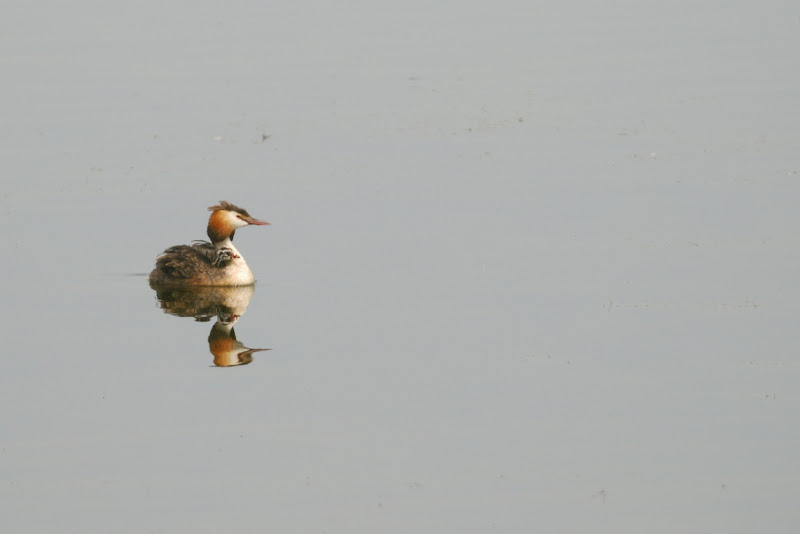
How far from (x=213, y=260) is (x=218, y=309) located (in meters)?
1.12

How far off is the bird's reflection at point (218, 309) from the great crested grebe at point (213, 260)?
11 cm

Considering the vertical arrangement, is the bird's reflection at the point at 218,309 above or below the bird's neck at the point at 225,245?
below

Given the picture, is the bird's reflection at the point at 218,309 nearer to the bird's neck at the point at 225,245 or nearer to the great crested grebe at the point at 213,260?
the great crested grebe at the point at 213,260

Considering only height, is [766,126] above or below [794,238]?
above

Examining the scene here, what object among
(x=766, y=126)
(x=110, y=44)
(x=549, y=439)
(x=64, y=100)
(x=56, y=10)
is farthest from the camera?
(x=56, y=10)

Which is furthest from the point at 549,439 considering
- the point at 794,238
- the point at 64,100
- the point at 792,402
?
the point at 64,100

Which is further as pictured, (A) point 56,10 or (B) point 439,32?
(A) point 56,10

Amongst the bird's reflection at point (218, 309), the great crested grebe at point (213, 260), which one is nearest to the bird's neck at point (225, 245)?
the great crested grebe at point (213, 260)

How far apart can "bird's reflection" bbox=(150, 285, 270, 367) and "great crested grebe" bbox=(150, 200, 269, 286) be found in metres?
0.11

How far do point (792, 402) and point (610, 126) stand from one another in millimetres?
10965

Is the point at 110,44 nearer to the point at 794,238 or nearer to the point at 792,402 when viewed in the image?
the point at 794,238

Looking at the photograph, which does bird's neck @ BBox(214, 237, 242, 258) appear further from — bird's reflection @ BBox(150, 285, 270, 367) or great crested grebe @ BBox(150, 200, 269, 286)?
bird's reflection @ BBox(150, 285, 270, 367)

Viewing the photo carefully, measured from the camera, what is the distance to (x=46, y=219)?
1825cm

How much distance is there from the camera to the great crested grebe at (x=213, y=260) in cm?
1655
